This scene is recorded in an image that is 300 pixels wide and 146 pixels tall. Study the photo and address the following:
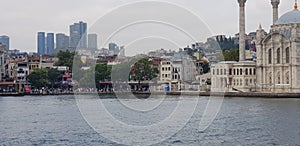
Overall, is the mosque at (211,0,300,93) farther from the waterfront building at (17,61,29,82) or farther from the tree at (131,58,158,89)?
the waterfront building at (17,61,29,82)

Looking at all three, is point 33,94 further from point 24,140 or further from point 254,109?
point 24,140

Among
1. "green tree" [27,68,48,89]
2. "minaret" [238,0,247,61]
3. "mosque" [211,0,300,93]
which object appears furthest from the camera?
"green tree" [27,68,48,89]

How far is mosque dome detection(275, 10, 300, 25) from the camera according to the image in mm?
61438

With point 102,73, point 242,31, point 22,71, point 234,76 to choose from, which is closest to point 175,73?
point 102,73

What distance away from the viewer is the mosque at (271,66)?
57.9 metres

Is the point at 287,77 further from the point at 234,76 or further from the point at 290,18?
the point at 290,18

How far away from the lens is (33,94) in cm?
7600

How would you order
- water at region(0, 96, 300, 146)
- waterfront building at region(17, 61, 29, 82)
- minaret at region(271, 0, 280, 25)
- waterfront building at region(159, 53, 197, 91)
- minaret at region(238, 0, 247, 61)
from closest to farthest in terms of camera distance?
water at region(0, 96, 300, 146) → minaret at region(238, 0, 247, 61) → minaret at region(271, 0, 280, 25) → waterfront building at region(159, 53, 197, 91) → waterfront building at region(17, 61, 29, 82)

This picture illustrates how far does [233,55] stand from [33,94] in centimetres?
2557

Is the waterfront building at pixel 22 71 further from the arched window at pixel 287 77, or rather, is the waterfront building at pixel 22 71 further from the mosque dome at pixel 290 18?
the arched window at pixel 287 77

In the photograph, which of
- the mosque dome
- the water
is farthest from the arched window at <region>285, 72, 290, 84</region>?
the water

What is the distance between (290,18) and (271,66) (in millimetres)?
5798

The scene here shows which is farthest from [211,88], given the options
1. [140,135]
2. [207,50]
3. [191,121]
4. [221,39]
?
[221,39]

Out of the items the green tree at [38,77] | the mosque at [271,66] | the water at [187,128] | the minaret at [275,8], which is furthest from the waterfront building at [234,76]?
the green tree at [38,77]
